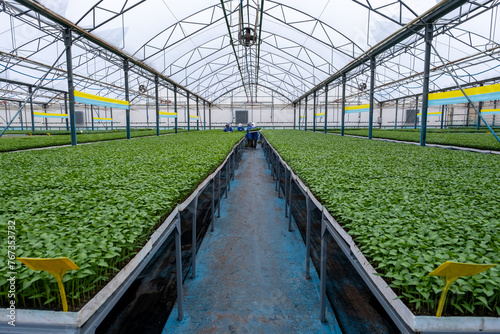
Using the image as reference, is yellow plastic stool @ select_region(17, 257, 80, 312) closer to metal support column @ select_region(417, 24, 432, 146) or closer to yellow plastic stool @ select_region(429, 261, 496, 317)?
yellow plastic stool @ select_region(429, 261, 496, 317)

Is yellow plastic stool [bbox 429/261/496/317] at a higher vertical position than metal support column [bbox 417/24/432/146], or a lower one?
lower

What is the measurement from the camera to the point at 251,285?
9.41ft

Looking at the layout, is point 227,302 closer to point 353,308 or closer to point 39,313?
point 353,308

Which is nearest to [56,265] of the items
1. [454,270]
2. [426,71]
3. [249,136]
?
[454,270]

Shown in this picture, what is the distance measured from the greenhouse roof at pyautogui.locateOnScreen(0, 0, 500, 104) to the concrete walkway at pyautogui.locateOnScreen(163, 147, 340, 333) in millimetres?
5903

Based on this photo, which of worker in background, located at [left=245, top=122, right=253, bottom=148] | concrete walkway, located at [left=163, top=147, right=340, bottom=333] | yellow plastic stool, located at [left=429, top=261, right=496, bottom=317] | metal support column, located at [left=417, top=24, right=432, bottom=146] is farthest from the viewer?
worker in background, located at [left=245, top=122, right=253, bottom=148]

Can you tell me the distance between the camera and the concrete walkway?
232cm

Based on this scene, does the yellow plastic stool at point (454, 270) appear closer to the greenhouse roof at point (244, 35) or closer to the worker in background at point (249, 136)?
the greenhouse roof at point (244, 35)

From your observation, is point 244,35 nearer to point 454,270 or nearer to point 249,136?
point 249,136

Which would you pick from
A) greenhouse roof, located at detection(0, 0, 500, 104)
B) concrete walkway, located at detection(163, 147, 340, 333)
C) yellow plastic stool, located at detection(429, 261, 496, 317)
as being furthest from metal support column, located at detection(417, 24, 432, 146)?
yellow plastic stool, located at detection(429, 261, 496, 317)

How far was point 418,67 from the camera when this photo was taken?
53.4ft

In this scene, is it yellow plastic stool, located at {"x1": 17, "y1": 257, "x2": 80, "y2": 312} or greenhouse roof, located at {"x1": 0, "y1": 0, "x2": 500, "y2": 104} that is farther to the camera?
greenhouse roof, located at {"x1": 0, "y1": 0, "x2": 500, "y2": 104}

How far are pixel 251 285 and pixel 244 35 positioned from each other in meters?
11.9

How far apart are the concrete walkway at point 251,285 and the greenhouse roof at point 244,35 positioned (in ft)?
19.4
